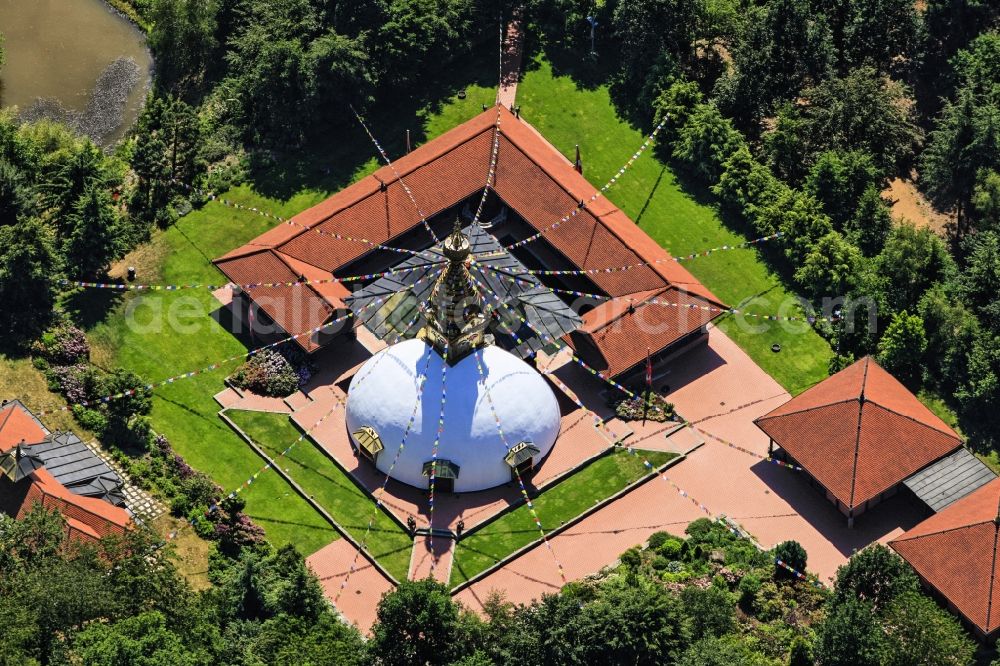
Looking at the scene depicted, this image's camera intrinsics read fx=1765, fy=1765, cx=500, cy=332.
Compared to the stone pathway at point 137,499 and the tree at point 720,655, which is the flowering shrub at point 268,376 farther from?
the tree at point 720,655

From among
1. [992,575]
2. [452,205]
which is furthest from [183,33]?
[992,575]

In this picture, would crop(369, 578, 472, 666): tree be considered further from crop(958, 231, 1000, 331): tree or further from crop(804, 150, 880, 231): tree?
crop(804, 150, 880, 231): tree

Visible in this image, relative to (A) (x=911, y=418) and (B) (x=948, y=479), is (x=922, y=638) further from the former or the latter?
(A) (x=911, y=418)

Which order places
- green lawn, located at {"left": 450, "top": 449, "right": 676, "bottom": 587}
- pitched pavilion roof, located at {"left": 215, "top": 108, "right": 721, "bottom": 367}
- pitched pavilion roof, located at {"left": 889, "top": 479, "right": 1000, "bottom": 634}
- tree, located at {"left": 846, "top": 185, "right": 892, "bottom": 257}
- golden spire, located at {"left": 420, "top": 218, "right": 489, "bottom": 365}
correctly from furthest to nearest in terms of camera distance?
tree, located at {"left": 846, "top": 185, "right": 892, "bottom": 257}, pitched pavilion roof, located at {"left": 215, "top": 108, "right": 721, "bottom": 367}, green lawn, located at {"left": 450, "top": 449, "right": 676, "bottom": 587}, golden spire, located at {"left": 420, "top": 218, "right": 489, "bottom": 365}, pitched pavilion roof, located at {"left": 889, "top": 479, "right": 1000, "bottom": 634}

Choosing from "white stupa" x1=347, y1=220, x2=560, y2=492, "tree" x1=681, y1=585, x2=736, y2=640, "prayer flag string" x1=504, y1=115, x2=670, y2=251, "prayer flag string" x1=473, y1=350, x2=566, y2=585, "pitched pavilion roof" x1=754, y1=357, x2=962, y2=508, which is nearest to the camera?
"tree" x1=681, y1=585, x2=736, y2=640

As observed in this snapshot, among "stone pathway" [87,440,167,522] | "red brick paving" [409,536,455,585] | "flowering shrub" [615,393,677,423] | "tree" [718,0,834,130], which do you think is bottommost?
"red brick paving" [409,536,455,585]

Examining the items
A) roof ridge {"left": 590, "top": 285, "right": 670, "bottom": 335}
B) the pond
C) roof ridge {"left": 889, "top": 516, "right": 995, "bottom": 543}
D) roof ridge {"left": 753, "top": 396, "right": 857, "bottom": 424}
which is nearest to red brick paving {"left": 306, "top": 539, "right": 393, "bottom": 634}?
roof ridge {"left": 590, "top": 285, "right": 670, "bottom": 335}

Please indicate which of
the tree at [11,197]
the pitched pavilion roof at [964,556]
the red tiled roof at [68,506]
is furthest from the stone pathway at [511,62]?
the pitched pavilion roof at [964,556]
